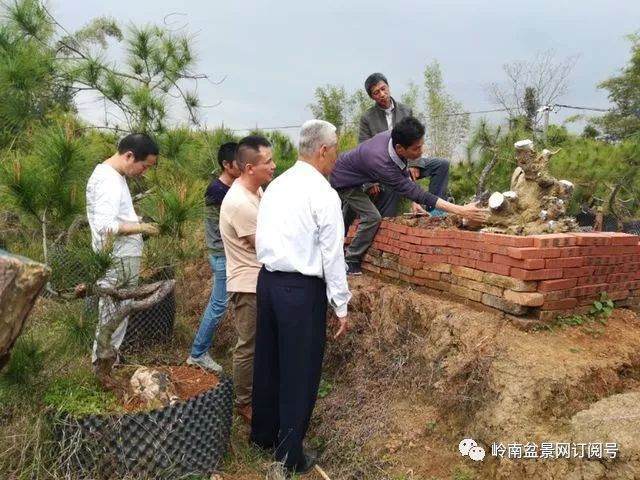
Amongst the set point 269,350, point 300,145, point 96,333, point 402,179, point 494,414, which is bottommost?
point 494,414

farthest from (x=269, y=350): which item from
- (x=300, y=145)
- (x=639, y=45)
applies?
(x=639, y=45)

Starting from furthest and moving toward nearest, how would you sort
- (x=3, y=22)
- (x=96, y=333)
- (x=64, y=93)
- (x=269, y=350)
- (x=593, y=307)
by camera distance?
(x=64, y=93)
(x=3, y=22)
(x=593, y=307)
(x=269, y=350)
(x=96, y=333)

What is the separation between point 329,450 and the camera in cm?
300

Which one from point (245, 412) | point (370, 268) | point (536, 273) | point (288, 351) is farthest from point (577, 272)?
point (245, 412)

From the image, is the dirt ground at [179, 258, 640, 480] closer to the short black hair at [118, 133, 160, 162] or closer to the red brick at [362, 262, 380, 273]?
the red brick at [362, 262, 380, 273]

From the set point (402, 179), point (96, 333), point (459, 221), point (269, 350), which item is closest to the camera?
point (96, 333)

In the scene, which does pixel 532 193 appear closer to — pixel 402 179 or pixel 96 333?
pixel 402 179

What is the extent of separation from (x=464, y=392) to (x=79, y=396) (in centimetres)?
187

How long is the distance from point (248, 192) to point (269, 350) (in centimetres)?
86

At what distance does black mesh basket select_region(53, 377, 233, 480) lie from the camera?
2295mm

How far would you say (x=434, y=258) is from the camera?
3.62m

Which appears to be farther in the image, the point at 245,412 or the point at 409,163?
the point at 409,163

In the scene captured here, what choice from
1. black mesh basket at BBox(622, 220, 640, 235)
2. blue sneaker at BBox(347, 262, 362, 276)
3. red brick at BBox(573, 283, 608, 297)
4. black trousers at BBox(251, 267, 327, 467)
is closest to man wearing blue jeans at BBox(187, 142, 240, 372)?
black trousers at BBox(251, 267, 327, 467)

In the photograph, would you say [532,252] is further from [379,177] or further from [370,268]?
[370,268]
